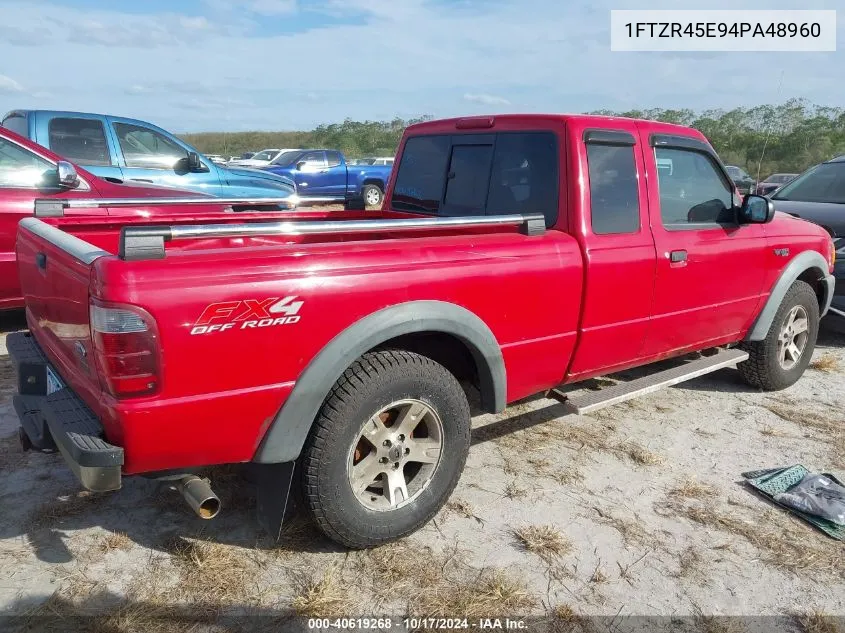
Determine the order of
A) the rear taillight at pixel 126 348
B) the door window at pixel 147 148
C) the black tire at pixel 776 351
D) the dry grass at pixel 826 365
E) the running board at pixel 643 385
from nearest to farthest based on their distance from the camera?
the rear taillight at pixel 126 348 < the running board at pixel 643 385 < the black tire at pixel 776 351 < the dry grass at pixel 826 365 < the door window at pixel 147 148

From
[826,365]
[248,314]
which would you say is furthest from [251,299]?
[826,365]

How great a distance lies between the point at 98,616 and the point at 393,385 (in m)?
1.34

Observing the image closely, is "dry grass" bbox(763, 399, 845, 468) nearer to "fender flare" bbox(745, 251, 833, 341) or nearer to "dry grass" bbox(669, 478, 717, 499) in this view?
"fender flare" bbox(745, 251, 833, 341)

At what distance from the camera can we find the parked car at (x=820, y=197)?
639 cm

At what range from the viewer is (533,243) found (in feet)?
10.3

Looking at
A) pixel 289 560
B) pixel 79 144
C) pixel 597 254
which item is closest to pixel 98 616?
pixel 289 560

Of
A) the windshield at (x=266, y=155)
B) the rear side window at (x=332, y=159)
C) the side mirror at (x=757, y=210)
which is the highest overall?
the windshield at (x=266, y=155)

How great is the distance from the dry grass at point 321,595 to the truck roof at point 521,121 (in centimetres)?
240

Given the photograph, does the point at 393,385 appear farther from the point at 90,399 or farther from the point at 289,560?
the point at 90,399

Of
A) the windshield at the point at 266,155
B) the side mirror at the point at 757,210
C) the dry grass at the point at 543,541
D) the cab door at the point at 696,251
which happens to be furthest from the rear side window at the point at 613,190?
the windshield at the point at 266,155

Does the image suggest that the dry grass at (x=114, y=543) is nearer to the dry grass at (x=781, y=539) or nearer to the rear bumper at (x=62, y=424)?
the rear bumper at (x=62, y=424)

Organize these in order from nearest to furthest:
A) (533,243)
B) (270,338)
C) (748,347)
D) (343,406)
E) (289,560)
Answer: (270,338), (343,406), (289,560), (533,243), (748,347)

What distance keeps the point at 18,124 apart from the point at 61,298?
233 inches

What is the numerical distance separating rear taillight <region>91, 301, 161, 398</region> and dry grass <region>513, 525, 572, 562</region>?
5.61 ft
